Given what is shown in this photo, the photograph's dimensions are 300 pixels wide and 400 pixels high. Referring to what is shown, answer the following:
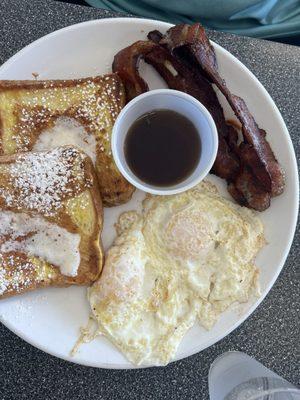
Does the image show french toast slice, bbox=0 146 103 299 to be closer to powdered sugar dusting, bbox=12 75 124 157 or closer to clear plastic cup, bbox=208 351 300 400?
powdered sugar dusting, bbox=12 75 124 157

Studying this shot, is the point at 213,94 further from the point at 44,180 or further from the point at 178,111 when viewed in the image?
the point at 44,180

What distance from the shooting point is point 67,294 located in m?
1.51

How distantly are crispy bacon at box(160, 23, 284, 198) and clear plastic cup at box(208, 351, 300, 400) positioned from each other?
0.46m

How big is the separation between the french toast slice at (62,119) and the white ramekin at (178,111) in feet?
0.14

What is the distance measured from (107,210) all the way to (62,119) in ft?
0.89

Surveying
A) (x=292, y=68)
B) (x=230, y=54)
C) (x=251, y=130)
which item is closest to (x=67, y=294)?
(x=251, y=130)

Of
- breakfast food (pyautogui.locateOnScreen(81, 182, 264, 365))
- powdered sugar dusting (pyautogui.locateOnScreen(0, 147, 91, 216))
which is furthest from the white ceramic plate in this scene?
powdered sugar dusting (pyautogui.locateOnScreen(0, 147, 91, 216))

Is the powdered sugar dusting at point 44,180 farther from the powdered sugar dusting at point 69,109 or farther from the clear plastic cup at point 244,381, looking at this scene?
the clear plastic cup at point 244,381

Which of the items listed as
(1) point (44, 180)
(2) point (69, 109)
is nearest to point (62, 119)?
(2) point (69, 109)

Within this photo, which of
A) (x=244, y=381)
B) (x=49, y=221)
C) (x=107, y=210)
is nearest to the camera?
(x=244, y=381)

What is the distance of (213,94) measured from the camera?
150 cm

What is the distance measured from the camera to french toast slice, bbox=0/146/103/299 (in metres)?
1.40

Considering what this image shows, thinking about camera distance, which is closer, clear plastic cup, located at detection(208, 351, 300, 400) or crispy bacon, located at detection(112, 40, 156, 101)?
clear plastic cup, located at detection(208, 351, 300, 400)

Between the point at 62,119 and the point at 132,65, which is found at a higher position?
the point at 132,65
